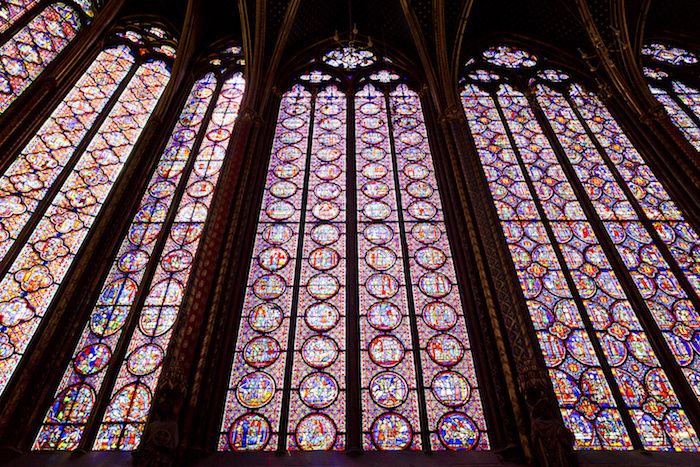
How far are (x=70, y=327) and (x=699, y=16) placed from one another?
15.2 m

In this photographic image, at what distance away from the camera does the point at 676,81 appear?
525 inches

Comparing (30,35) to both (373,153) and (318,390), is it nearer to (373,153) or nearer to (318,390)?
(373,153)

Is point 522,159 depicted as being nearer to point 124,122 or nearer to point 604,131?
point 604,131

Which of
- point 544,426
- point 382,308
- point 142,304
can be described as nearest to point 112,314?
point 142,304

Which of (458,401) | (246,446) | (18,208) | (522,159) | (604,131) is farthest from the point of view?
(604,131)

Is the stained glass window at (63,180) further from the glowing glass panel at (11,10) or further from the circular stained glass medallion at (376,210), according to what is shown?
the circular stained glass medallion at (376,210)

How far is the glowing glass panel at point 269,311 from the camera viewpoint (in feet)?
23.1

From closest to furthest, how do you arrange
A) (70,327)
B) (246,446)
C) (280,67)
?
(246,446), (70,327), (280,67)

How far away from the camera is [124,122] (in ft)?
36.8

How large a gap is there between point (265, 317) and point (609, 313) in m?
5.04

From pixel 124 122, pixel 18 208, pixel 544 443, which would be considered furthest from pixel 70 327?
pixel 544 443

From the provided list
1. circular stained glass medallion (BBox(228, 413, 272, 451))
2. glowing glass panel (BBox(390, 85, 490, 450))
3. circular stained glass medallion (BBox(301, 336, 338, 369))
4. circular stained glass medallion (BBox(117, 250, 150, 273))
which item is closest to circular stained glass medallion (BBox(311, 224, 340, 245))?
glowing glass panel (BBox(390, 85, 490, 450))

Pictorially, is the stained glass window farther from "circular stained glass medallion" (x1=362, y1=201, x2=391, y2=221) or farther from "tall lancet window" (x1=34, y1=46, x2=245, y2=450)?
"circular stained glass medallion" (x1=362, y1=201, x2=391, y2=221)

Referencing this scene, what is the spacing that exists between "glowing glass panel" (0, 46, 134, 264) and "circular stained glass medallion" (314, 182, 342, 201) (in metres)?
4.38
